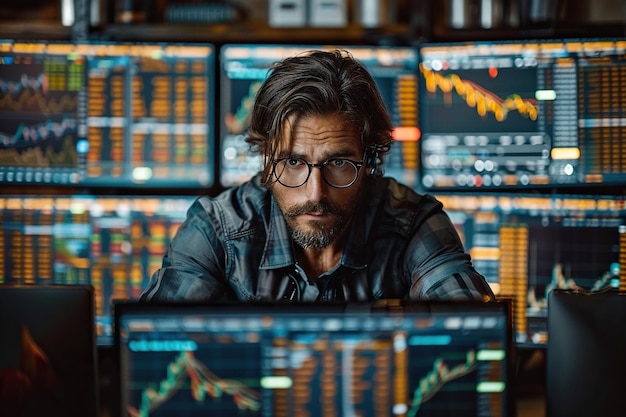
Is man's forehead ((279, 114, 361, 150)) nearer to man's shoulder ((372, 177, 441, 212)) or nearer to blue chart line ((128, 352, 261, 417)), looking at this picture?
man's shoulder ((372, 177, 441, 212))

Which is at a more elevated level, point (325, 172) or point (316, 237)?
point (325, 172)

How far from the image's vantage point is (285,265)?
5.64 feet

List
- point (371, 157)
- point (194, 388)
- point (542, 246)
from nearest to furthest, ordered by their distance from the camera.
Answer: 1. point (194, 388)
2. point (371, 157)
3. point (542, 246)

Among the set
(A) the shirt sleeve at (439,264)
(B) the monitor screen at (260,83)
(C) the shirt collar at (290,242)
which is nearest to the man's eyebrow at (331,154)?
(C) the shirt collar at (290,242)

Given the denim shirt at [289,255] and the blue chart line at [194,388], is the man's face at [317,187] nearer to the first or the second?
the denim shirt at [289,255]

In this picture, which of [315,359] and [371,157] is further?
[371,157]

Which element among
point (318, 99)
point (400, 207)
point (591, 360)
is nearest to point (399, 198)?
point (400, 207)

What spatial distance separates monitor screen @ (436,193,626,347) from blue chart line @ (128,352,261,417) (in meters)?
1.28

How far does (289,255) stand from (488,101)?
78cm

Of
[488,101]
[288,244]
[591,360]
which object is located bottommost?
[591,360]

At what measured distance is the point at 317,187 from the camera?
1.66m

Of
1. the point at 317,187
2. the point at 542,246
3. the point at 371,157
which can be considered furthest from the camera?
the point at 542,246

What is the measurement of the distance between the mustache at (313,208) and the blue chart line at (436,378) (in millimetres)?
749

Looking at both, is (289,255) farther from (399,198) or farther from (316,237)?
(399,198)
